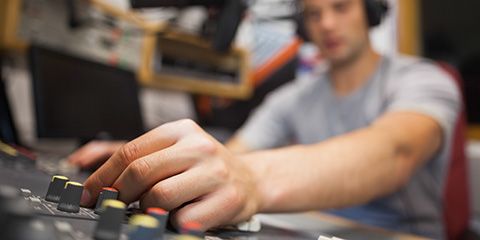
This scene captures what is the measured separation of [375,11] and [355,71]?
20 centimetres

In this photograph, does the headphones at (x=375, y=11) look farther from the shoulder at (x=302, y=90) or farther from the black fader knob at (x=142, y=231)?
the black fader knob at (x=142, y=231)

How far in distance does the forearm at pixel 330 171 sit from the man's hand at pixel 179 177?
0.10m

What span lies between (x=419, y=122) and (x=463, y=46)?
1680mm

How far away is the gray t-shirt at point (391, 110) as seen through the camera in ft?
3.46

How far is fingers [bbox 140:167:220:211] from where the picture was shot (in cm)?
45

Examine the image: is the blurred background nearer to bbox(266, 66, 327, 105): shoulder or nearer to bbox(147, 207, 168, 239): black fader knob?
bbox(266, 66, 327, 105): shoulder

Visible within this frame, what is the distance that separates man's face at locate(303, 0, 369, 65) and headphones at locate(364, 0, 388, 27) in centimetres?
3

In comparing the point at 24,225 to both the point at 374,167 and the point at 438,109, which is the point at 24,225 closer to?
the point at 374,167

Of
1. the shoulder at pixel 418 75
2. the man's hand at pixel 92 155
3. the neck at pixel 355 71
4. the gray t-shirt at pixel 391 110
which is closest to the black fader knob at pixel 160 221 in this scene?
the man's hand at pixel 92 155

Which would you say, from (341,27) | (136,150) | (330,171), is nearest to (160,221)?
(136,150)

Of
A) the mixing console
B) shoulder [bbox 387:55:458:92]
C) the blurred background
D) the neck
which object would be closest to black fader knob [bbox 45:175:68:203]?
the mixing console

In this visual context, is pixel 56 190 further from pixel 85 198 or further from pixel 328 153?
pixel 328 153

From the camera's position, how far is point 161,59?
5.61ft

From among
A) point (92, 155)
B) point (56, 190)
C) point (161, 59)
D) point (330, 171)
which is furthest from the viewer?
point (161, 59)
